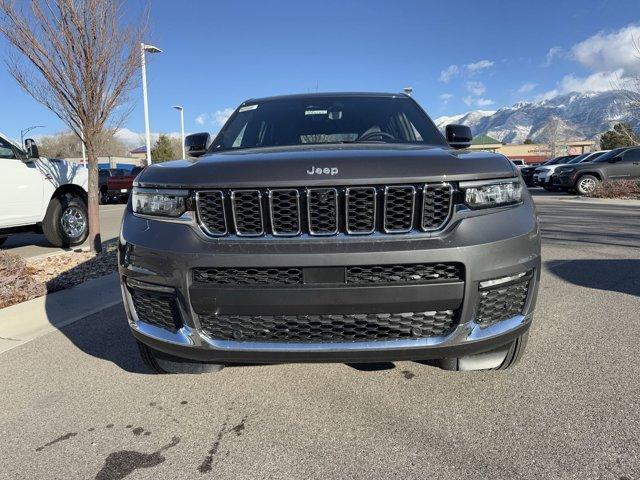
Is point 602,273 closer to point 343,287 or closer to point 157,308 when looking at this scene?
point 343,287

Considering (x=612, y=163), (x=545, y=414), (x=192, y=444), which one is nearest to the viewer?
(x=192, y=444)

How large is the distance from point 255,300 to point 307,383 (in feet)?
3.22

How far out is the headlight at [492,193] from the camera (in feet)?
7.36

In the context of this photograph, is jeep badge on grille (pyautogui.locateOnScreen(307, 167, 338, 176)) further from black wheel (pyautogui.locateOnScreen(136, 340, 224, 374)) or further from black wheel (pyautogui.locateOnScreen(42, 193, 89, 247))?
black wheel (pyautogui.locateOnScreen(42, 193, 89, 247))

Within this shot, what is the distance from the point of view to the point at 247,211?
2.24m

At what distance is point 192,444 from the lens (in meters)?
2.31

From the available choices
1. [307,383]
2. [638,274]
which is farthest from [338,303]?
[638,274]

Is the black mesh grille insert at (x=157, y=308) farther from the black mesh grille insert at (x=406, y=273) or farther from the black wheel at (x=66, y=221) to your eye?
the black wheel at (x=66, y=221)

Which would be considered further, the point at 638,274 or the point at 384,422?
the point at 638,274

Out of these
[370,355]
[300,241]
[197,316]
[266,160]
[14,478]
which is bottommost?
[14,478]

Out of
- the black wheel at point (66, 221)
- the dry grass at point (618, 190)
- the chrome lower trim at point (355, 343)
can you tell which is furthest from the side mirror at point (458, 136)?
the dry grass at point (618, 190)

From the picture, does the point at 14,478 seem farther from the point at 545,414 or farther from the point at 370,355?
the point at 545,414

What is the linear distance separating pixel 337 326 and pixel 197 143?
1980mm

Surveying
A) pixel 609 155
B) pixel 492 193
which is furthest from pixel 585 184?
pixel 492 193
